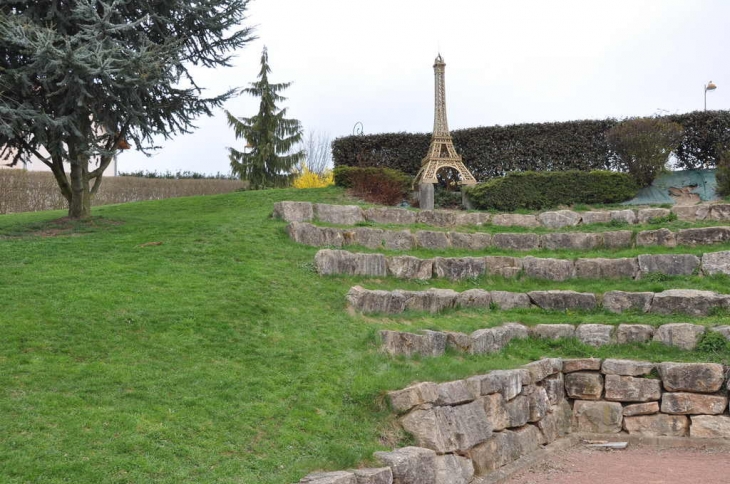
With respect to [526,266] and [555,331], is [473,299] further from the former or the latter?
[526,266]

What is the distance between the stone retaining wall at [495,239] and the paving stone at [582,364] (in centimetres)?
518

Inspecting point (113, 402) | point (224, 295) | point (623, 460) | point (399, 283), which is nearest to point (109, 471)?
point (113, 402)

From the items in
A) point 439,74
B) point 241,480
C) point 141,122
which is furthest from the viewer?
point 439,74

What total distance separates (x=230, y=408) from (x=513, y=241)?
1090 centimetres

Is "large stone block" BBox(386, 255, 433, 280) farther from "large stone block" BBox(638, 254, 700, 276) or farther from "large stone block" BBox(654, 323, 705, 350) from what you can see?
"large stone block" BBox(654, 323, 705, 350)

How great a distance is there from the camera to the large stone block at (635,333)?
12.6 metres

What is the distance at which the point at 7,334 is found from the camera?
28.1 feet

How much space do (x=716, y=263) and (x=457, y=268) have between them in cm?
548

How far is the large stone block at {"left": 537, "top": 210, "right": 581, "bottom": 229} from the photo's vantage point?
18484 mm

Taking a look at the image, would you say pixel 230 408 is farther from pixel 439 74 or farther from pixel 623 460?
pixel 439 74

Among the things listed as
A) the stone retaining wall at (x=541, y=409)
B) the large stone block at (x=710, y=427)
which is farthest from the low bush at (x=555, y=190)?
the large stone block at (x=710, y=427)

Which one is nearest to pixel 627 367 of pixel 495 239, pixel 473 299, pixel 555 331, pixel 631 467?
pixel 555 331

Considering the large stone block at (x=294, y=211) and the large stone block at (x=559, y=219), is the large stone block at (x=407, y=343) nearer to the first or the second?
the large stone block at (x=294, y=211)

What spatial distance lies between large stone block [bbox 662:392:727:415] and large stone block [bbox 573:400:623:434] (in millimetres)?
796
